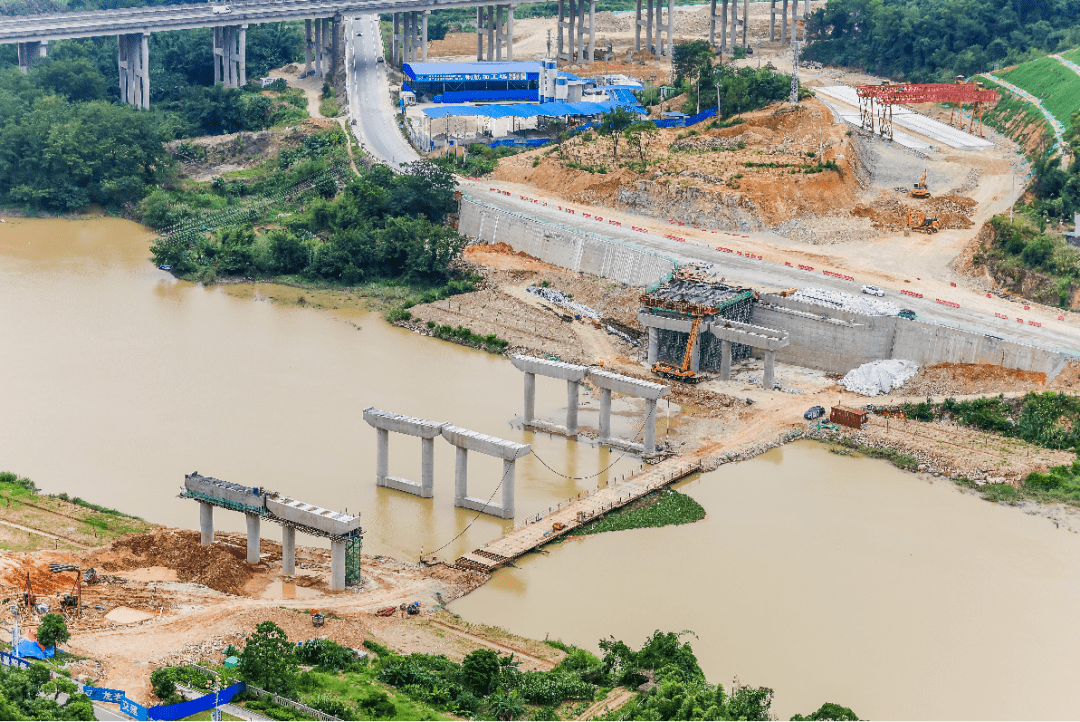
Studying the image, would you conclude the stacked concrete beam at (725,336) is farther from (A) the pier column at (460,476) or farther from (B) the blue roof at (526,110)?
(B) the blue roof at (526,110)

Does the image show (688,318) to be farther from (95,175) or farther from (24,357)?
(95,175)

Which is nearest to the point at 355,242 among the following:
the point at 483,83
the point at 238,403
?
the point at 238,403

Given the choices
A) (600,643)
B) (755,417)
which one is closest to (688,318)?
(755,417)

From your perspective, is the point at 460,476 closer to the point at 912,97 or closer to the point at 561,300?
the point at 561,300

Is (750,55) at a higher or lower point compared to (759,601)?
higher

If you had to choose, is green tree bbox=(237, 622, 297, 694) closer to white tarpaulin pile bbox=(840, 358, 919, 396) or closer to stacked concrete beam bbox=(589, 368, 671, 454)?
stacked concrete beam bbox=(589, 368, 671, 454)

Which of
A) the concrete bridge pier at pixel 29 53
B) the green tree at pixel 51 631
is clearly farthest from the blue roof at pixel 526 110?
the green tree at pixel 51 631
